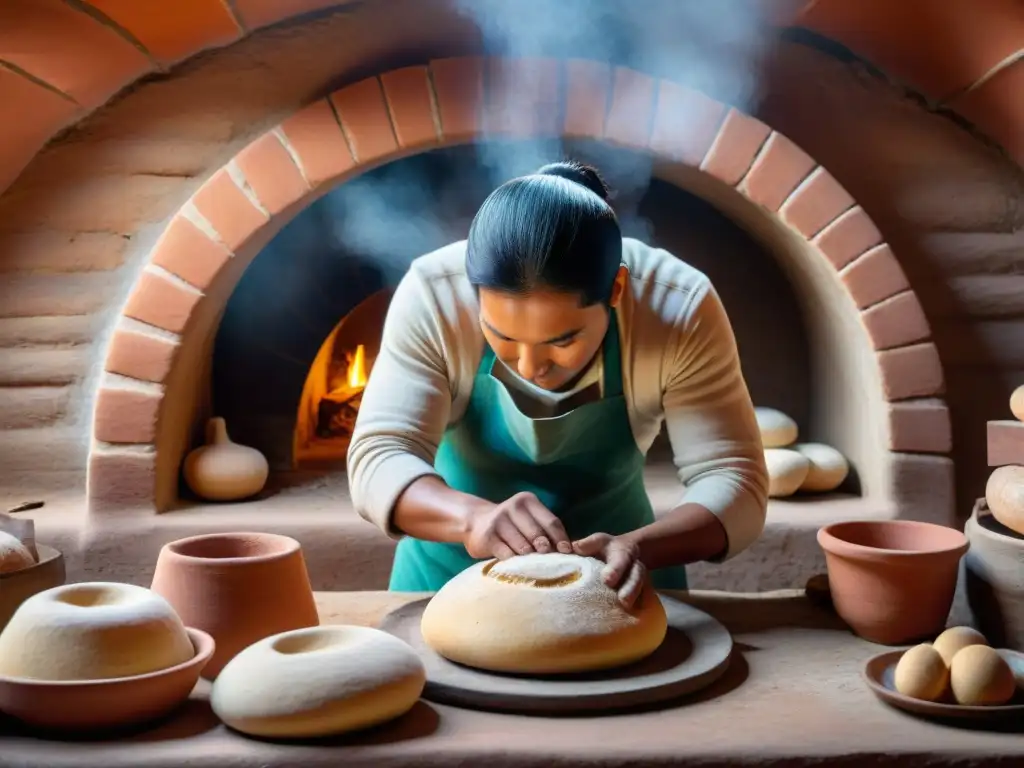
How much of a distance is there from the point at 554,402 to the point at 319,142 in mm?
1269

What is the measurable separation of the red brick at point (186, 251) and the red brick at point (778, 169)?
4.24ft

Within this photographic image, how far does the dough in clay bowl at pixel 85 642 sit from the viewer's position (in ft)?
3.07

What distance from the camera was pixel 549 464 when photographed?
1633 mm

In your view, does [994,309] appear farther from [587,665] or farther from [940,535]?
[587,665]

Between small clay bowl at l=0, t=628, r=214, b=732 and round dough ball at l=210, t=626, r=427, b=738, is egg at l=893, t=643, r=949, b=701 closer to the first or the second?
round dough ball at l=210, t=626, r=427, b=738

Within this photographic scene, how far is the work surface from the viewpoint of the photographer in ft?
3.00

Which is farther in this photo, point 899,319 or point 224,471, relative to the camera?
point 224,471

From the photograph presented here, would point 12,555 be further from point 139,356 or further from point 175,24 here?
point 175,24

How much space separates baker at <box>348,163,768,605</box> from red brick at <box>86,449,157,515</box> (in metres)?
1.04

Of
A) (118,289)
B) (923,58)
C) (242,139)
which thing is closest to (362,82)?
(242,139)

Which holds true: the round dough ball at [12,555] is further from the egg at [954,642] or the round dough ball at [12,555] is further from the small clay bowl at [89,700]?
the egg at [954,642]

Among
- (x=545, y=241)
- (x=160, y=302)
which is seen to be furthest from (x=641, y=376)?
(x=160, y=302)

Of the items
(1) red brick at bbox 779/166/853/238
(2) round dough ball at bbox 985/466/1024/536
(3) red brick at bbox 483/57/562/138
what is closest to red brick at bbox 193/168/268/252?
(3) red brick at bbox 483/57/562/138

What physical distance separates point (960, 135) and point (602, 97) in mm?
903
